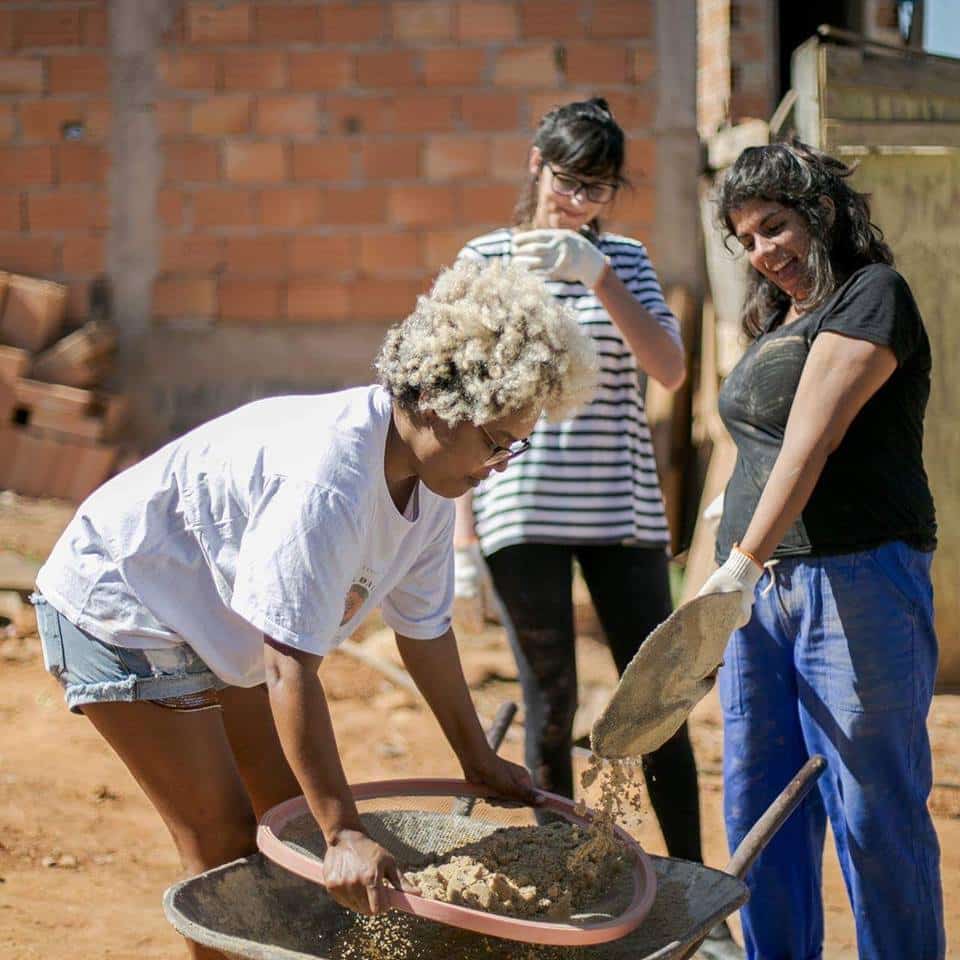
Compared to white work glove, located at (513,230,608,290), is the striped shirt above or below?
below

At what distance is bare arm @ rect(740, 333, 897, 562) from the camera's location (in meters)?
2.45

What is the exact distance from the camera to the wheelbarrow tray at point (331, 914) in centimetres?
205

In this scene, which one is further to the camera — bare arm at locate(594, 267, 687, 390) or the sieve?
bare arm at locate(594, 267, 687, 390)

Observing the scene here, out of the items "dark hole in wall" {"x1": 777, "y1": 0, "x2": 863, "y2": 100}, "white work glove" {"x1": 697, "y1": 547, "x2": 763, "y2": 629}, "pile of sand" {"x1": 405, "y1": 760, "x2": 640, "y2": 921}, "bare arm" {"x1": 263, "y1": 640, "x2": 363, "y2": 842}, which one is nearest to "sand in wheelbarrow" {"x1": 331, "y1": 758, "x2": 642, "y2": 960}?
"pile of sand" {"x1": 405, "y1": 760, "x2": 640, "y2": 921}

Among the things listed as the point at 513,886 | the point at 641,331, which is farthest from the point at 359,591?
the point at 641,331

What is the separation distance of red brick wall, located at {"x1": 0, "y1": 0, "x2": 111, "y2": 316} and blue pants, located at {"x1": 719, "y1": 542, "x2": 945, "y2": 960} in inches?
172

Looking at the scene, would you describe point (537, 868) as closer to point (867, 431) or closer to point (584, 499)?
point (867, 431)

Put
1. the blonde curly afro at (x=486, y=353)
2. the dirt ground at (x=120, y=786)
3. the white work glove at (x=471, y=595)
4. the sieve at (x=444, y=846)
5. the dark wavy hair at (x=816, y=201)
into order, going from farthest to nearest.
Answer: the white work glove at (x=471, y=595) < the dirt ground at (x=120, y=786) < the dark wavy hair at (x=816, y=201) < the blonde curly afro at (x=486, y=353) < the sieve at (x=444, y=846)

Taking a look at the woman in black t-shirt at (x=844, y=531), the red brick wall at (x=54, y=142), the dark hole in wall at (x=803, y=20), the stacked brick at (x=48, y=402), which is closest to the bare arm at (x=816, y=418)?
the woman in black t-shirt at (x=844, y=531)

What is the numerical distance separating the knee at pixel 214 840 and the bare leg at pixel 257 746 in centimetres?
25

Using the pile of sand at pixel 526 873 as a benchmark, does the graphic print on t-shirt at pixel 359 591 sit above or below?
above

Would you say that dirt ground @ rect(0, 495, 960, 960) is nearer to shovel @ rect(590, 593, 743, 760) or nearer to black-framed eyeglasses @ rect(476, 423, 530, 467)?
shovel @ rect(590, 593, 743, 760)

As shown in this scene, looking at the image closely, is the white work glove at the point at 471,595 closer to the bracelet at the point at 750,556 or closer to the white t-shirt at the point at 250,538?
the bracelet at the point at 750,556

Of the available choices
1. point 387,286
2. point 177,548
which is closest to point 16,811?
point 177,548
